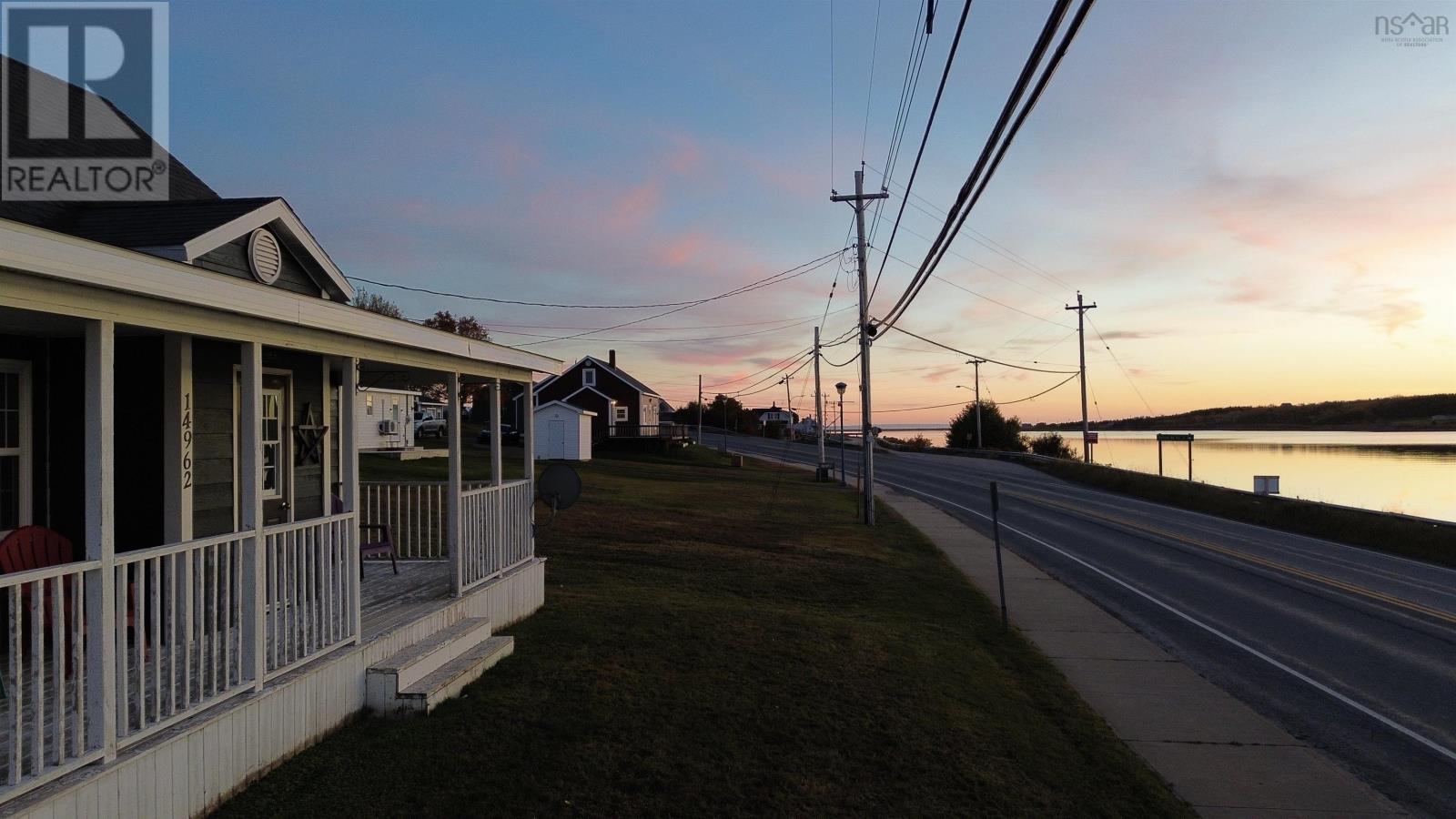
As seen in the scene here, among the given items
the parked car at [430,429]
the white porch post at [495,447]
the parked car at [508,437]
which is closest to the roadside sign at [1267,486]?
the white porch post at [495,447]

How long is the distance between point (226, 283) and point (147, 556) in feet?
5.23

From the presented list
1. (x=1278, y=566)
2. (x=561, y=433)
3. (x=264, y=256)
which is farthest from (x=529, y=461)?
(x=561, y=433)

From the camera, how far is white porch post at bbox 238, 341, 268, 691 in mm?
5070

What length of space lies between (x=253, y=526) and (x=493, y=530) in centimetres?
373

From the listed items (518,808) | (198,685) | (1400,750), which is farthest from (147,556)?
(1400,750)

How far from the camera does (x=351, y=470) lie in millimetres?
6488

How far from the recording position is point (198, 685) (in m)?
4.71

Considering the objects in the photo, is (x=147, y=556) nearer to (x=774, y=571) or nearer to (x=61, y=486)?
(x=61, y=486)

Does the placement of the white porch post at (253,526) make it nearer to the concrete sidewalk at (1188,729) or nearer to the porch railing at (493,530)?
the porch railing at (493,530)

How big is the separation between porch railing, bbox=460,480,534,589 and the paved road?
7.31 meters

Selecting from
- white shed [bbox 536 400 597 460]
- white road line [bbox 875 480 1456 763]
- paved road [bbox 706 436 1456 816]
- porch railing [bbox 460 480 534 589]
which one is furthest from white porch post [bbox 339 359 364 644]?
white shed [bbox 536 400 597 460]

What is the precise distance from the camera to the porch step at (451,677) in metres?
6.18

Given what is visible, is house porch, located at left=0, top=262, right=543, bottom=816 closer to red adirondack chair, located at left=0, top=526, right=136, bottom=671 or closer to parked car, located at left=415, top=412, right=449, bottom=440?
red adirondack chair, located at left=0, top=526, right=136, bottom=671

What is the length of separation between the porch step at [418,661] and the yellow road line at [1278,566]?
44.4 ft
